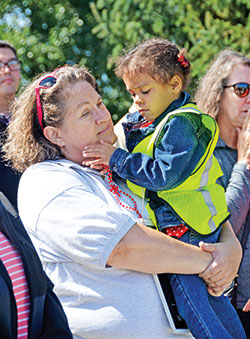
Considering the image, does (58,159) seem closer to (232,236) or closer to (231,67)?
(232,236)

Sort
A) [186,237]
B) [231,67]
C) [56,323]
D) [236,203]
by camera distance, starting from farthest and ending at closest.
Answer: [231,67], [236,203], [186,237], [56,323]

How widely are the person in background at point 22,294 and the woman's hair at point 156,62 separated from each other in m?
1.40

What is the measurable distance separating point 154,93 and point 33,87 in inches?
23.1

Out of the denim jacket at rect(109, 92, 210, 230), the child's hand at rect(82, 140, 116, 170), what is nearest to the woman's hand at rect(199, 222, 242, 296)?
the denim jacket at rect(109, 92, 210, 230)

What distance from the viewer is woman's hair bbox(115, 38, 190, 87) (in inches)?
120

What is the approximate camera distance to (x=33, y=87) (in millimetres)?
2859

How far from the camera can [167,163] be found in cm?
263

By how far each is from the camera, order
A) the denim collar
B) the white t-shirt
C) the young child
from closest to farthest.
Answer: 1. the white t-shirt
2. the young child
3. the denim collar

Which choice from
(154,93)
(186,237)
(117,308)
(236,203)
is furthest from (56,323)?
(236,203)

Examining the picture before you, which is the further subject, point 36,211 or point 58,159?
point 58,159

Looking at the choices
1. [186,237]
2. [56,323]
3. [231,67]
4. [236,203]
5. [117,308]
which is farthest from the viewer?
[231,67]

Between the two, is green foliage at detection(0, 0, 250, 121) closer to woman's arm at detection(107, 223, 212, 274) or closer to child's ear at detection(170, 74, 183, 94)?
child's ear at detection(170, 74, 183, 94)

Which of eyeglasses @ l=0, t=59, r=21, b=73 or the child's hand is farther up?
eyeglasses @ l=0, t=59, r=21, b=73

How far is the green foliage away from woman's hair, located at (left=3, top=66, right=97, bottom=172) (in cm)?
98
